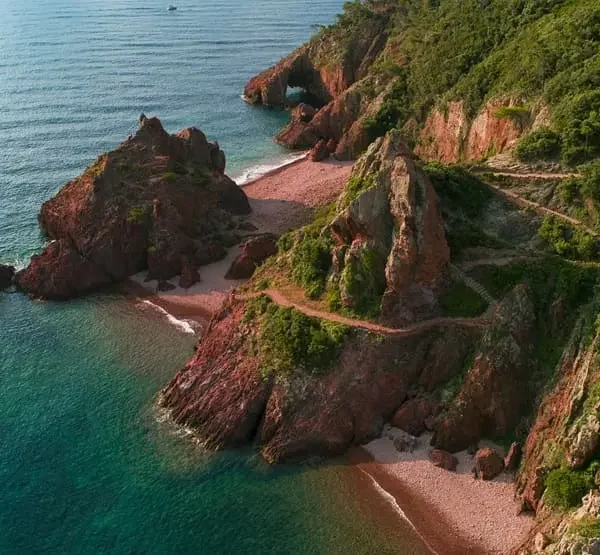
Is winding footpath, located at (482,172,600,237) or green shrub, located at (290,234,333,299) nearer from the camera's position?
winding footpath, located at (482,172,600,237)

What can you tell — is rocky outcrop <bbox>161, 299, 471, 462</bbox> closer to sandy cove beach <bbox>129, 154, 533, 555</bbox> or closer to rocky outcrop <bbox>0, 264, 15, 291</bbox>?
sandy cove beach <bbox>129, 154, 533, 555</bbox>

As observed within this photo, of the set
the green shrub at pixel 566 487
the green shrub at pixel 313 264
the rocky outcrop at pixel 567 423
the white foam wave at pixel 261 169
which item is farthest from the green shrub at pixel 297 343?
the white foam wave at pixel 261 169

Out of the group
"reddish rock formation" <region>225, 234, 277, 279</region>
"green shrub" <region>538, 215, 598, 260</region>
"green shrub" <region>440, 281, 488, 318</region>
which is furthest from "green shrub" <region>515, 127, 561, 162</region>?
"reddish rock formation" <region>225, 234, 277, 279</region>

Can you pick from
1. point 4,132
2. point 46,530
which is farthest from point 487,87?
point 4,132

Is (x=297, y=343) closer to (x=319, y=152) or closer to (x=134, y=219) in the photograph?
(x=134, y=219)

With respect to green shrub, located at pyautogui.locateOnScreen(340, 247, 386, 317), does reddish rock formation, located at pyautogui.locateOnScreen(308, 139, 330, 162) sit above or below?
above

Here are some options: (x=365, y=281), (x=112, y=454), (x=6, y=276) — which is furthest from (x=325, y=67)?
Answer: (x=112, y=454)
